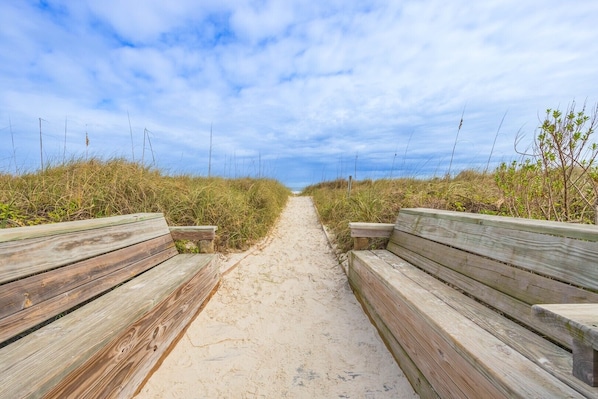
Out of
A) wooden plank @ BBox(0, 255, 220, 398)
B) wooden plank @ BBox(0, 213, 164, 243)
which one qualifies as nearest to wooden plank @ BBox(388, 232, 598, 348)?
wooden plank @ BBox(0, 255, 220, 398)

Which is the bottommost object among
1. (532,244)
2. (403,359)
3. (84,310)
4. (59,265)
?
(403,359)

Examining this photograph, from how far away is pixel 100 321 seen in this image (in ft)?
4.62

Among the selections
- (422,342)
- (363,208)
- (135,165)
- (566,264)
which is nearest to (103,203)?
(135,165)

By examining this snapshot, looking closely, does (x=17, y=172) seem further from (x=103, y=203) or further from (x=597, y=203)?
(x=597, y=203)

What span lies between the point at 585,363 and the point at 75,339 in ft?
6.31

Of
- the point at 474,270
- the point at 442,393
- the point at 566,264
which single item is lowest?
the point at 442,393

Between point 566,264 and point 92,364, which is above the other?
point 566,264

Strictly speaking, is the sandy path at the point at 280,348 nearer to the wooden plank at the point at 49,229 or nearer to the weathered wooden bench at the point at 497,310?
the weathered wooden bench at the point at 497,310

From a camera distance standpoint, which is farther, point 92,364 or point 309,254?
point 309,254

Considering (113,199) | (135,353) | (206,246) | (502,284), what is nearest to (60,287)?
(135,353)

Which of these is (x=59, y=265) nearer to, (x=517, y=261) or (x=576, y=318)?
(x=576, y=318)

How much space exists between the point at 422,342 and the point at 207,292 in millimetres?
2019

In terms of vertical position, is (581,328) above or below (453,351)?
above

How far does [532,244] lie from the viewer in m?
1.41
